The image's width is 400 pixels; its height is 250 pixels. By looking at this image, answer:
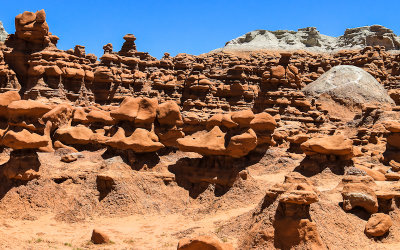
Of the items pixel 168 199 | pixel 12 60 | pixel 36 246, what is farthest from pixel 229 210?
pixel 12 60

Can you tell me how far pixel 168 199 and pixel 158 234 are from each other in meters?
2.82

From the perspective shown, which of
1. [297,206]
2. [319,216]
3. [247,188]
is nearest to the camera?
[297,206]

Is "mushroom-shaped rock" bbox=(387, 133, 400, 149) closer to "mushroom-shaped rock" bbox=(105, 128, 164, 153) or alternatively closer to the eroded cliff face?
the eroded cliff face

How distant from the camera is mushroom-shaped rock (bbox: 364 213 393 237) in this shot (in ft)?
32.0

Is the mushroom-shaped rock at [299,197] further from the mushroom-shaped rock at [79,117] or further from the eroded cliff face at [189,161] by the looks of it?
the mushroom-shaped rock at [79,117]

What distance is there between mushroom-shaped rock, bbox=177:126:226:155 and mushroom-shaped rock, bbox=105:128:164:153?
1.13 m

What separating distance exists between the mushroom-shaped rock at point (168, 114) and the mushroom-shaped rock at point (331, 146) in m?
5.56

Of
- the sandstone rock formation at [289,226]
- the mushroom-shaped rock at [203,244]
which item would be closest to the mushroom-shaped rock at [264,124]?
the sandstone rock formation at [289,226]

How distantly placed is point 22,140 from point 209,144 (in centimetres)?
623

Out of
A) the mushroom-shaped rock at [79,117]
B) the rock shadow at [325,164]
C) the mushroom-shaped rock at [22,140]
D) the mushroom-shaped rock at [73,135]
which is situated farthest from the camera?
the mushroom-shaped rock at [79,117]

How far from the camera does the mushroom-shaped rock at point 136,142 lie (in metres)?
14.2

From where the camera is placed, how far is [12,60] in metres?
26.0

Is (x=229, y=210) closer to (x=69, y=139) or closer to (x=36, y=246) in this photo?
(x=36, y=246)

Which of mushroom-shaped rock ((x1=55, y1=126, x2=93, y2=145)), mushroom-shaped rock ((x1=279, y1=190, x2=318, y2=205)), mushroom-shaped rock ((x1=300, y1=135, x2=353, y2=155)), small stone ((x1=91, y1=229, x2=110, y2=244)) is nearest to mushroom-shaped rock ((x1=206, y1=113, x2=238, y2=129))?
mushroom-shaped rock ((x1=300, y1=135, x2=353, y2=155))
